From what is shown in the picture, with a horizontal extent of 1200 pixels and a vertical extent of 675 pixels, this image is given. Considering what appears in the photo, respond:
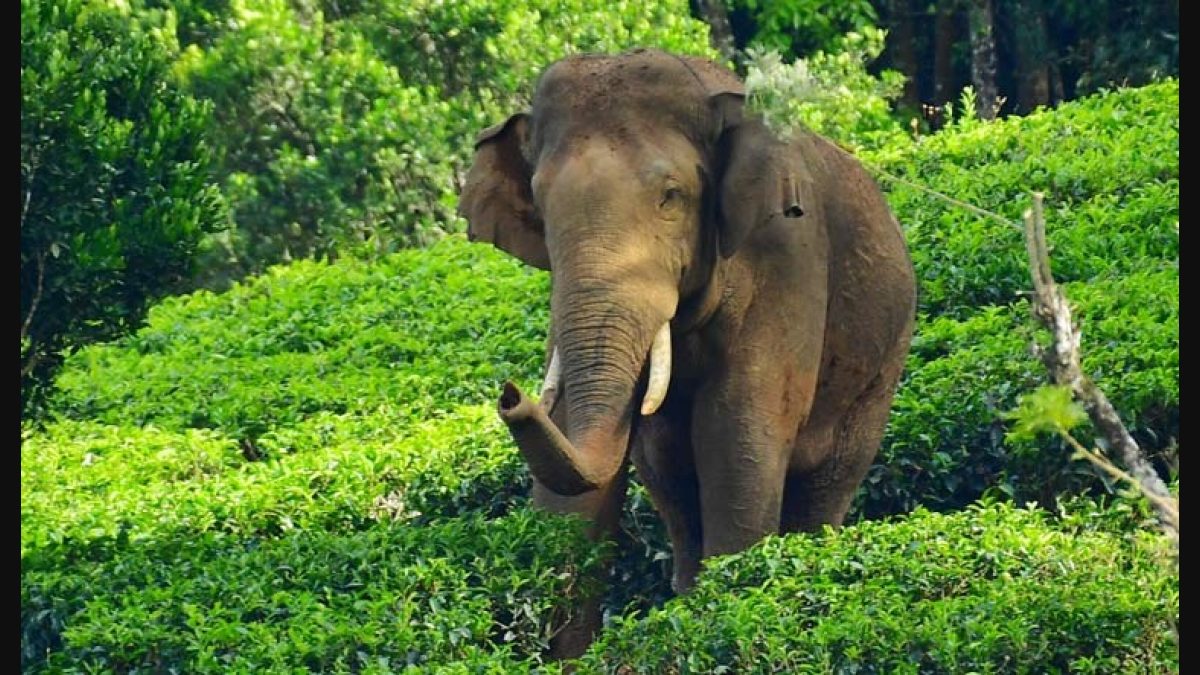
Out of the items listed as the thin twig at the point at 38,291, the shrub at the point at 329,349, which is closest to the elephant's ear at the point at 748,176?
the thin twig at the point at 38,291

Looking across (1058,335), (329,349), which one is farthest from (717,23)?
(1058,335)

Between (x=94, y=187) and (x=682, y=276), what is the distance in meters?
3.58

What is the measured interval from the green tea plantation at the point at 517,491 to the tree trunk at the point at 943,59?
6078 millimetres

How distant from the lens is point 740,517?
9914 mm

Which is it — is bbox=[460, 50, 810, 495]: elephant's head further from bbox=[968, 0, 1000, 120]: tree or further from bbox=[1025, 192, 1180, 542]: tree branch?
bbox=[968, 0, 1000, 120]: tree

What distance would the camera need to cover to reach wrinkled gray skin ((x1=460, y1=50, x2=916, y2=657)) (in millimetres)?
9422

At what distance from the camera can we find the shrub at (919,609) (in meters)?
8.15

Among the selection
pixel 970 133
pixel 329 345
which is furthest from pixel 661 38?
pixel 329 345

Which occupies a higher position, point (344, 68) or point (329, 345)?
point (344, 68)

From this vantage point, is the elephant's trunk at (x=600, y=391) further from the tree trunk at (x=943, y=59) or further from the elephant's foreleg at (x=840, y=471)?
the tree trunk at (x=943, y=59)

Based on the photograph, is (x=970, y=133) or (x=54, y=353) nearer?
(x=54, y=353)

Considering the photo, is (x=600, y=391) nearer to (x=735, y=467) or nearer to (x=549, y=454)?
(x=549, y=454)
